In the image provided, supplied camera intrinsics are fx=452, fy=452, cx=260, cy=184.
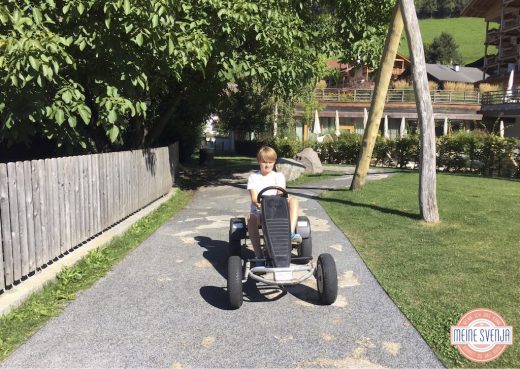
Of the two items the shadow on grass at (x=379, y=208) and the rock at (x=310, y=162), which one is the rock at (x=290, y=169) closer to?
the rock at (x=310, y=162)

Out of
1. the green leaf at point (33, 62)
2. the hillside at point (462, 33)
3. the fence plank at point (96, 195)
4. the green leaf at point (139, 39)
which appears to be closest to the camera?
the green leaf at point (33, 62)

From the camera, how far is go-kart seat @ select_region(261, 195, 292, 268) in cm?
451

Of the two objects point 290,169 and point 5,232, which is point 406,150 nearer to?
point 290,169

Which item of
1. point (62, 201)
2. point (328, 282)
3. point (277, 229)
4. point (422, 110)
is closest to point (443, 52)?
point (422, 110)

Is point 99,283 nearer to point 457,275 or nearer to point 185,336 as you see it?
point 185,336

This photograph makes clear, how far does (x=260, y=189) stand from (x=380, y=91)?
6.80 metres

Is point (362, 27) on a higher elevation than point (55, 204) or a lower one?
higher

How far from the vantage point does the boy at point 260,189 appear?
16.8ft

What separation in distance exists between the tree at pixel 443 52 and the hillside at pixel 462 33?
2975mm

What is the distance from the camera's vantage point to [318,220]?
29.5 ft

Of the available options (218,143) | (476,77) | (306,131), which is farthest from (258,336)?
(476,77)

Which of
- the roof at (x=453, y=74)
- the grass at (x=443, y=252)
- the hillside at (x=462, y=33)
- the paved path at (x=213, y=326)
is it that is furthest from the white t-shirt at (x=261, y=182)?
the hillside at (x=462, y=33)

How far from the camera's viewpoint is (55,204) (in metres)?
5.82

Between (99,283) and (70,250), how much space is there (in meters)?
1.37
